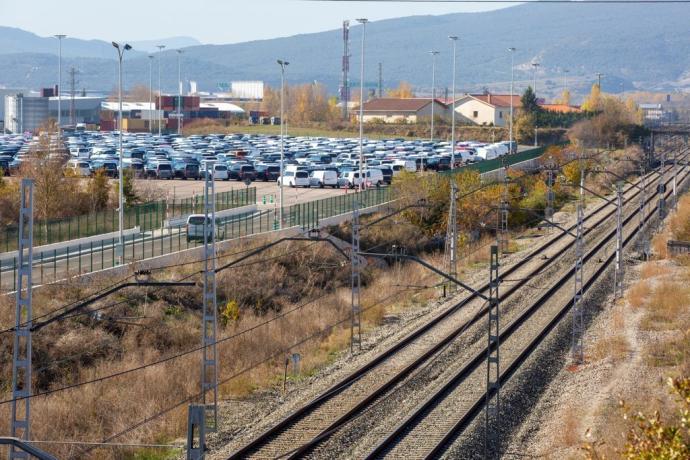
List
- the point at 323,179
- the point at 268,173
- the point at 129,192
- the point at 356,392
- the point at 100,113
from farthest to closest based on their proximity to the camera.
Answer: the point at 100,113, the point at 268,173, the point at 323,179, the point at 129,192, the point at 356,392

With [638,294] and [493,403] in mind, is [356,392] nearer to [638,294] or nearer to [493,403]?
[493,403]

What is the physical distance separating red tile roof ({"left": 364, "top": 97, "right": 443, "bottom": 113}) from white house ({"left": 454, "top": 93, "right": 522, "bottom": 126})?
248 centimetres

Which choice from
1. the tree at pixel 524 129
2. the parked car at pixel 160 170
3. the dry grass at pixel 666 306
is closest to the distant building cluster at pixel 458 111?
the tree at pixel 524 129

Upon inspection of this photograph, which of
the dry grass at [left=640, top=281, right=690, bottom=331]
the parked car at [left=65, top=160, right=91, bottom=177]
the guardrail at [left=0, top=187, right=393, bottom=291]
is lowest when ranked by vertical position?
the dry grass at [left=640, top=281, right=690, bottom=331]

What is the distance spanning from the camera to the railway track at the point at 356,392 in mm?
18000

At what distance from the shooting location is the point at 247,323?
28719mm

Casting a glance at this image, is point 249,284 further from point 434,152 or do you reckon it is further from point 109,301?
point 434,152

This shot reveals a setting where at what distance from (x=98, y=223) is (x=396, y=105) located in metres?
75.0

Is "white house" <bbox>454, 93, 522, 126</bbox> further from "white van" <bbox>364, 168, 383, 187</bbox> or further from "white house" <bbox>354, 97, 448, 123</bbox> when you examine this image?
"white van" <bbox>364, 168, 383, 187</bbox>

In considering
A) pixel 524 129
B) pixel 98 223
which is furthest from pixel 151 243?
pixel 524 129

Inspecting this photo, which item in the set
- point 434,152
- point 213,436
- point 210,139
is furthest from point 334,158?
point 213,436

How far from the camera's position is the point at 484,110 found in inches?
4134

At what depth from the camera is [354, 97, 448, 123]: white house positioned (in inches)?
4176

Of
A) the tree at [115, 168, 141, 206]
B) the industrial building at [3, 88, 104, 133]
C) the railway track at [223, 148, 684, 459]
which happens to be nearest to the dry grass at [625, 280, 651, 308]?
the railway track at [223, 148, 684, 459]
